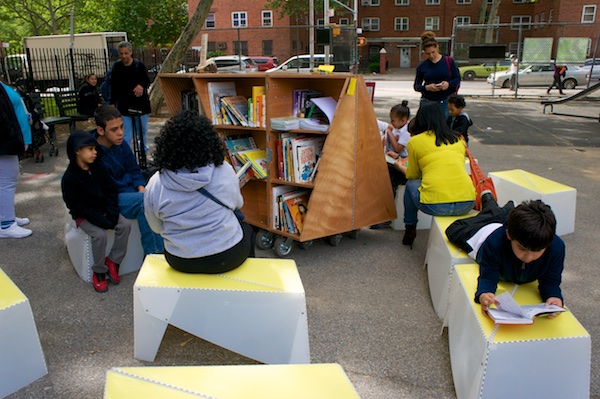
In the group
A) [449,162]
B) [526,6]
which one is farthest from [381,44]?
[449,162]

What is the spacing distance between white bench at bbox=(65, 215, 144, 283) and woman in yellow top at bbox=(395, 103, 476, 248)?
8.64 feet

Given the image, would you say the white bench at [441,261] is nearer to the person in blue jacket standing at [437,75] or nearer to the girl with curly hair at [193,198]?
the girl with curly hair at [193,198]

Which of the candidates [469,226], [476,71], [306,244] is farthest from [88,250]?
[476,71]

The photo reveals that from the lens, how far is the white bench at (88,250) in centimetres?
443

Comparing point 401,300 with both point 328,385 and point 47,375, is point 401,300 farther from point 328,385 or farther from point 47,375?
point 47,375

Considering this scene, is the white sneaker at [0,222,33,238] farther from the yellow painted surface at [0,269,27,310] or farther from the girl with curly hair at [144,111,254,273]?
the girl with curly hair at [144,111,254,273]

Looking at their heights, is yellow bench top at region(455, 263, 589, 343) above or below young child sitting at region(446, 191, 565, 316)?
below

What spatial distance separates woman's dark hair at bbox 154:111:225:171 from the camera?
3.15m

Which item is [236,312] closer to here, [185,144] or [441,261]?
[185,144]

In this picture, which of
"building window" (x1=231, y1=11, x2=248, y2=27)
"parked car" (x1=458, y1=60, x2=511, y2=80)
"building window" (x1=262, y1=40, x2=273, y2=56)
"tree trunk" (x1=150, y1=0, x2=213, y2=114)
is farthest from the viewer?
"building window" (x1=231, y1=11, x2=248, y2=27)

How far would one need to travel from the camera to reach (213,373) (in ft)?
7.46

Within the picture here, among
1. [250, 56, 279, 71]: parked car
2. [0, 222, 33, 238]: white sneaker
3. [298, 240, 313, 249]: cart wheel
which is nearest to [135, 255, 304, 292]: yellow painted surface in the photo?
[298, 240, 313, 249]: cart wheel

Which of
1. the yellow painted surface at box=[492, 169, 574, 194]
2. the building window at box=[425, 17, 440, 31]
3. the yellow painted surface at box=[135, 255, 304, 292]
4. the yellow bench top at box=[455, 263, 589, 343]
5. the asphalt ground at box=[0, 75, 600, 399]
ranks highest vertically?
the building window at box=[425, 17, 440, 31]

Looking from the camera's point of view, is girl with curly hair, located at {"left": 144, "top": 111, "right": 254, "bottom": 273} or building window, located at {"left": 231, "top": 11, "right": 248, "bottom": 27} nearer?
girl with curly hair, located at {"left": 144, "top": 111, "right": 254, "bottom": 273}
